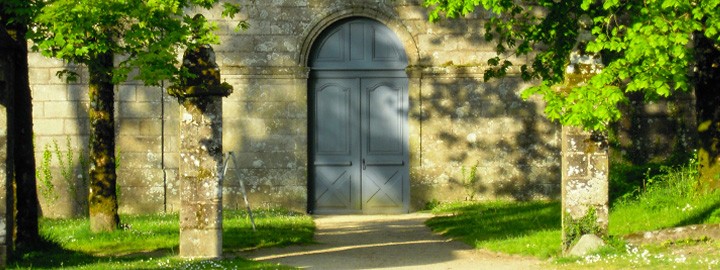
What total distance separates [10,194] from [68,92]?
8.10m

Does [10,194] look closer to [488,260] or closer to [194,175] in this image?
[194,175]

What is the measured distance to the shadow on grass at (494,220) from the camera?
1609cm

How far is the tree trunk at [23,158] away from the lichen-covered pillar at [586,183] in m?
6.46

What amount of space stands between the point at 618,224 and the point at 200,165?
5.87 metres

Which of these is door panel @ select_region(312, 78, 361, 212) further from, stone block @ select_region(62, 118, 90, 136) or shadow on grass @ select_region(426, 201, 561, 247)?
stone block @ select_region(62, 118, 90, 136)

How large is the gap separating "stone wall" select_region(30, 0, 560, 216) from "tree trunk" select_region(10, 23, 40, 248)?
600 cm

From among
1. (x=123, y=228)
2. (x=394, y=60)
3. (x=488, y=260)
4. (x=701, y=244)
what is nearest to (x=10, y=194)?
(x=123, y=228)

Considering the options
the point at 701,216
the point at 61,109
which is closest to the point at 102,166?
the point at 61,109

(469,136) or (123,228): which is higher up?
(469,136)

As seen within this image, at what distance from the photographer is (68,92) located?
20203mm

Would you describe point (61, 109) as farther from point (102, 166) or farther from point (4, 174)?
point (4, 174)

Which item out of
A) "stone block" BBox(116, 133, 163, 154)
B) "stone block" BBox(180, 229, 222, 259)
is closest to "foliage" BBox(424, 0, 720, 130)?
"stone block" BBox(180, 229, 222, 259)

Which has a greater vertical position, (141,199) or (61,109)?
(61,109)

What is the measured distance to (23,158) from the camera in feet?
46.4
